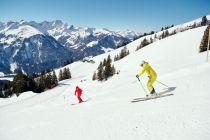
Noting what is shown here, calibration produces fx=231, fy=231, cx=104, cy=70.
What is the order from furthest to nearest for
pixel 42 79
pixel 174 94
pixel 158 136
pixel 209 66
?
1. pixel 42 79
2. pixel 209 66
3. pixel 174 94
4. pixel 158 136

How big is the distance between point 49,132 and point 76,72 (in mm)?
164915

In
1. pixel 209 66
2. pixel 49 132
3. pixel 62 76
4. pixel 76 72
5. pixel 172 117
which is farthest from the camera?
pixel 76 72

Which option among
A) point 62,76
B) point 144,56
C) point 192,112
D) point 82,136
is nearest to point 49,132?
point 82,136

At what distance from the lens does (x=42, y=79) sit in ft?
363

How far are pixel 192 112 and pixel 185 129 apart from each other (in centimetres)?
219

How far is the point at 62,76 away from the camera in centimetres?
13950

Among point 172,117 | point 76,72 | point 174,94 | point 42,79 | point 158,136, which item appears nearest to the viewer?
point 158,136

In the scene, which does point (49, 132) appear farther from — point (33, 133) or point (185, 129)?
point (185, 129)

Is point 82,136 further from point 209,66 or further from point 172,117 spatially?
point 209,66

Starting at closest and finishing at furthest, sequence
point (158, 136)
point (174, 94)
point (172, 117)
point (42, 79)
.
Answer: point (158, 136), point (172, 117), point (174, 94), point (42, 79)

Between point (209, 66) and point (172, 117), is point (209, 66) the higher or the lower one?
the higher one

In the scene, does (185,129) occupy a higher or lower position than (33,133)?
higher

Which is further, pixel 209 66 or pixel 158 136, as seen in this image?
pixel 209 66

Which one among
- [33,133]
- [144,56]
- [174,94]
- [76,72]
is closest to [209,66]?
[174,94]
